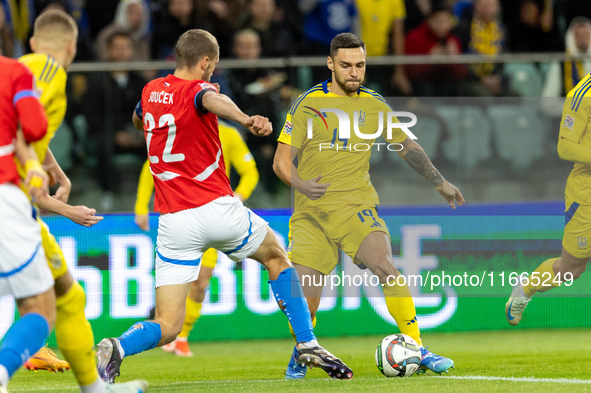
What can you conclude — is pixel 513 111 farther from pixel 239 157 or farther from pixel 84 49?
pixel 84 49

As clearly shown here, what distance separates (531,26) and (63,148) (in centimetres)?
670

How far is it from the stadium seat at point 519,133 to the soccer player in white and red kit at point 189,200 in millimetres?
4449

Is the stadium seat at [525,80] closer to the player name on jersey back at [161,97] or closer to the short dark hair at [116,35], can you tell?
the short dark hair at [116,35]

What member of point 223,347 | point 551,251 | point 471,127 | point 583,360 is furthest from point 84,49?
point 583,360

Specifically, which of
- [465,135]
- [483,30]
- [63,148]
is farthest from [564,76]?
[63,148]

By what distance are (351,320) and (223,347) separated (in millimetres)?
1508

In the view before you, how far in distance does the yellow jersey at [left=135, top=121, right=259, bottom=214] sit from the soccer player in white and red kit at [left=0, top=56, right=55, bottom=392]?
4116 mm

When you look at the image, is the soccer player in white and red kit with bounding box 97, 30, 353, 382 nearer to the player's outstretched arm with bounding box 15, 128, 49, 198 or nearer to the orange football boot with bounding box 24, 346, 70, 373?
the player's outstretched arm with bounding box 15, 128, 49, 198

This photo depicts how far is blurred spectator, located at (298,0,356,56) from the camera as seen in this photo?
34.1 ft

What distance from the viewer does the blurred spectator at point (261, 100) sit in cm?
885

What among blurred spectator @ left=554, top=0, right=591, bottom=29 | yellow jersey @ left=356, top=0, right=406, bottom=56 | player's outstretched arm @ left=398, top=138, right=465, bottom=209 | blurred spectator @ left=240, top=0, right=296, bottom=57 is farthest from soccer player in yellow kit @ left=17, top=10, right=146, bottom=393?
blurred spectator @ left=554, top=0, right=591, bottom=29

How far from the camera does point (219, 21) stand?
10.3 metres
